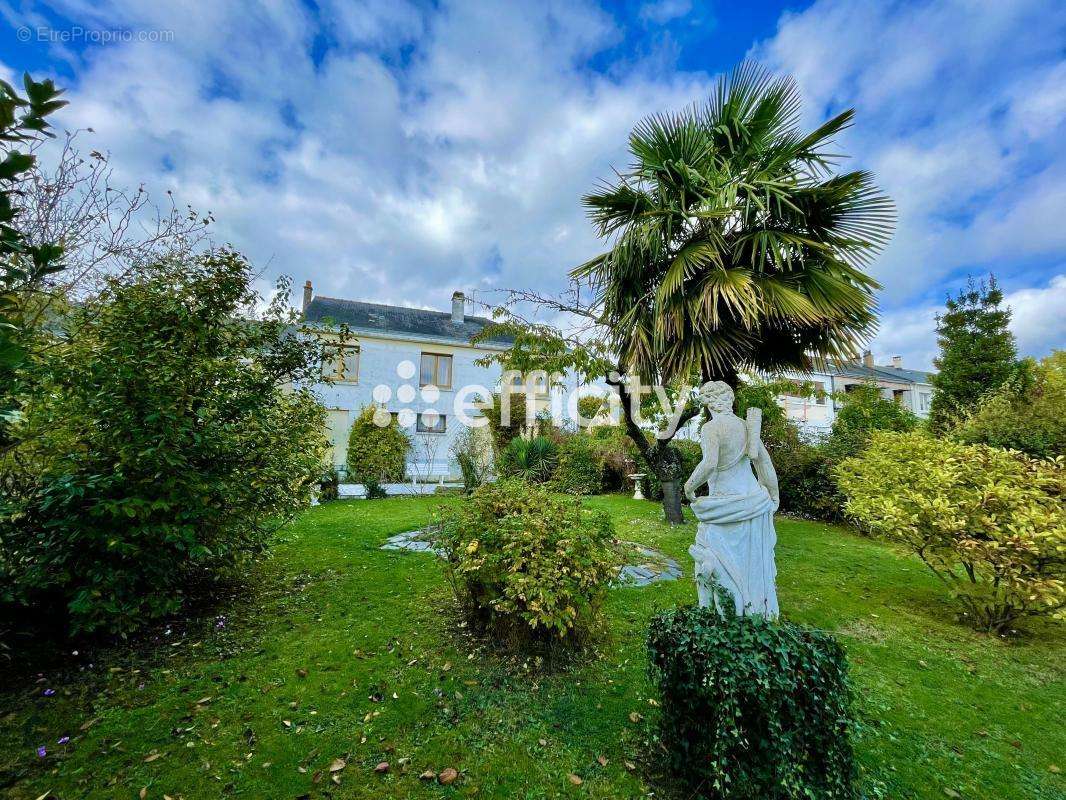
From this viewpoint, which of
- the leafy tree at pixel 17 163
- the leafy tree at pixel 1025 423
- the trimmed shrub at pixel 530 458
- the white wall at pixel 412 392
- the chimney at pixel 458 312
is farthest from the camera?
the chimney at pixel 458 312

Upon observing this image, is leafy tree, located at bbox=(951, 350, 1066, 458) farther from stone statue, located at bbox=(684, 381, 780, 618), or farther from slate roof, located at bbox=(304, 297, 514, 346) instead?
slate roof, located at bbox=(304, 297, 514, 346)

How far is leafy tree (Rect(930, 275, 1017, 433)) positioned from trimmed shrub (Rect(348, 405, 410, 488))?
2063 cm

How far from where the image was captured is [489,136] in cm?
906

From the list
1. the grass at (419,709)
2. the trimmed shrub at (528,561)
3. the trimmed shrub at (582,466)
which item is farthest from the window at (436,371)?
the trimmed shrub at (528,561)

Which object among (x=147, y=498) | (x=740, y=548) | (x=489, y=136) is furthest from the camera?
(x=489, y=136)

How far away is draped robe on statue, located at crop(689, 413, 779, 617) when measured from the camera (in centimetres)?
313

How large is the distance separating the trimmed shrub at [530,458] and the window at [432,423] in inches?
207

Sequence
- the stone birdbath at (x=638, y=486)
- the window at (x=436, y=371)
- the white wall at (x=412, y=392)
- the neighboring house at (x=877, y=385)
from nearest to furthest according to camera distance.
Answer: the stone birdbath at (x=638, y=486) → the white wall at (x=412, y=392) → the window at (x=436, y=371) → the neighboring house at (x=877, y=385)

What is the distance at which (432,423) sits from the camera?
19406 millimetres

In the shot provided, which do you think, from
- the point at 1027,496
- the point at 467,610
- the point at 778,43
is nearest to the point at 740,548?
the point at 467,610

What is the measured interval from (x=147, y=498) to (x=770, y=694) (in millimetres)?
4657

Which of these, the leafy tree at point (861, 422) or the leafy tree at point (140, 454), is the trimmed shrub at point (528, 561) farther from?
the leafy tree at point (861, 422)

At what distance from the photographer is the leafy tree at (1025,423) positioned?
952 centimetres

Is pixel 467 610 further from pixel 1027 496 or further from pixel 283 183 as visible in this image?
pixel 283 183
